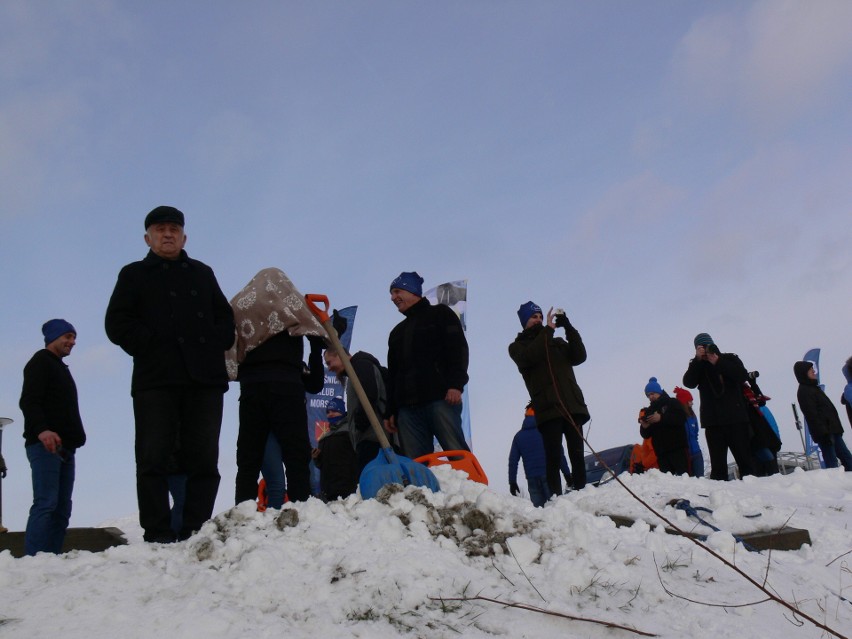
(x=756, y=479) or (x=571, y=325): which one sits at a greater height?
(x=571, y=325)

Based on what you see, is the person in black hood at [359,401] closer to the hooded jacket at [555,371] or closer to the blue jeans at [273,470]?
the blue jeans at [273,470]

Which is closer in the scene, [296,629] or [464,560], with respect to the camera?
[296,629]

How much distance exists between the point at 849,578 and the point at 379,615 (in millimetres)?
2296

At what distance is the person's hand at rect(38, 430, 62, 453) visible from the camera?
14.5ft

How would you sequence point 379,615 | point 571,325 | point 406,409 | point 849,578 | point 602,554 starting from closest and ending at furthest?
point 379,615 < point 602,554 < point 849,578 < point 406,409 < point 571,325

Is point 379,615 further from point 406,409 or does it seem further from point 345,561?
point 406,409

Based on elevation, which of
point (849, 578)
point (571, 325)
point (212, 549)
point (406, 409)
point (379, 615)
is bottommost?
point (849, 578)

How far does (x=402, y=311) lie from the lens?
5465 mm

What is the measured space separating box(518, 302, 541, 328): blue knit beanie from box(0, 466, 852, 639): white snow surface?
2654 mm

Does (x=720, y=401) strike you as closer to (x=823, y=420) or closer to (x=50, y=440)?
(x=823, y=420)

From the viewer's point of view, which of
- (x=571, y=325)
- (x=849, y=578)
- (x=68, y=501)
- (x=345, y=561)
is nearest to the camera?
(x=345, y=561)

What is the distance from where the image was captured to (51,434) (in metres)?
4.45

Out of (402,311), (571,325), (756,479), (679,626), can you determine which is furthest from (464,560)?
(756,479)

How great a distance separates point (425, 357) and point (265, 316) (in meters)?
1.19
